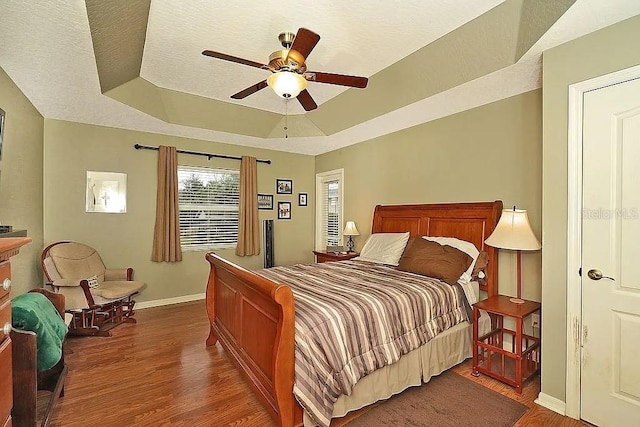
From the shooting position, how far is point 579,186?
208 centimetres

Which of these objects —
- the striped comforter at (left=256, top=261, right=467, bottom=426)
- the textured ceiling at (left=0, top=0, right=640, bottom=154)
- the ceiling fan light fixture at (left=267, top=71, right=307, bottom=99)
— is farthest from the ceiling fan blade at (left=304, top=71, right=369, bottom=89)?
the striped comforter at (left=256, top=261, right=467, bottom=426)

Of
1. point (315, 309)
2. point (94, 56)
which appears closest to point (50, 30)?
point (94, 56)

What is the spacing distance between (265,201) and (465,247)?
3444mm

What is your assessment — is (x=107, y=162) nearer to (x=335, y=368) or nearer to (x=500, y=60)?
(x=335, y=368)

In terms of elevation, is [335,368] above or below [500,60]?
below

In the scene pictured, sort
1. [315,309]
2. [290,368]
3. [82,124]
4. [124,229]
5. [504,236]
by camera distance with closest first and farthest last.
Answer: [290,368], [315,309], [504,236], [82,124], [124,229]

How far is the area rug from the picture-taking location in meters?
2.04

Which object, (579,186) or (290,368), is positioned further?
(579,186)

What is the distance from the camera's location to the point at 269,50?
112 inches

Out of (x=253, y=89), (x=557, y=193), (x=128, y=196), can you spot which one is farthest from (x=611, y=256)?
(x=128, y=196)

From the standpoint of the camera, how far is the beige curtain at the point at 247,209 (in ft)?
17.1

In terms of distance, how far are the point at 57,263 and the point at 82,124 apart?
1.83 m

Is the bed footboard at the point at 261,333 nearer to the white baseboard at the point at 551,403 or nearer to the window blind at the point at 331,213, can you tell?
the white baseboard at the point at 551,403

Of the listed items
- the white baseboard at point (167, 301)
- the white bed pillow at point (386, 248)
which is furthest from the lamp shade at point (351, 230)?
the white baseboard at point (167, 301)
